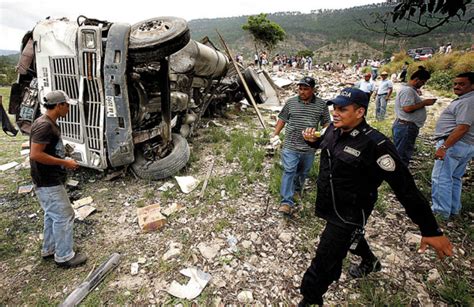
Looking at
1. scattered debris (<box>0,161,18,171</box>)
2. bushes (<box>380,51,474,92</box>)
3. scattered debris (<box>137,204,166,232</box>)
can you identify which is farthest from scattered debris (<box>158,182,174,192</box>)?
bushes (<box>380,51,474,92</box>)

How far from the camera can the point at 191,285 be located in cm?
209

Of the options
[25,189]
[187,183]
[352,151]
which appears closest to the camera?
[352,151]

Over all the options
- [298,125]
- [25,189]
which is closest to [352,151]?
[298,125]

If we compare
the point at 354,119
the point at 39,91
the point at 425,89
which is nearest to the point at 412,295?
the point at 354,119

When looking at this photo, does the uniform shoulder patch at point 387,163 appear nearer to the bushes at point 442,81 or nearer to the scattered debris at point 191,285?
the scattered debris at point 191,285

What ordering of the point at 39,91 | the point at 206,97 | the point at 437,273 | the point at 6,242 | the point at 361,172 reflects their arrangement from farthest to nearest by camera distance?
the point at 206,97 → the point at 39,91 → the point at 6,242 → the point at 437,273 → the point at 361,172

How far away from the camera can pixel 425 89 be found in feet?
35.6

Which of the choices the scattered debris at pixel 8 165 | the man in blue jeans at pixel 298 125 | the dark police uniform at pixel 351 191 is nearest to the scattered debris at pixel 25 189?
the scattered debris at pixel 8 165

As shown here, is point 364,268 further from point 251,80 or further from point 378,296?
point 251,80

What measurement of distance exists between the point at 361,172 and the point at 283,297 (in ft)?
3.77

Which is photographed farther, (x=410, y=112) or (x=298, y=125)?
(x=410, y=112)

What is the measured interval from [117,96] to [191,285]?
2.19 m

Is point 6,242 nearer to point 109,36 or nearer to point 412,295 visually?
point 109,36

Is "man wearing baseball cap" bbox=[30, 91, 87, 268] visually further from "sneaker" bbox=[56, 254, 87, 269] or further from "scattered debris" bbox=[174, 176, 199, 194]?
"scattered debris" bbox=[174, 176, 199, 194]
